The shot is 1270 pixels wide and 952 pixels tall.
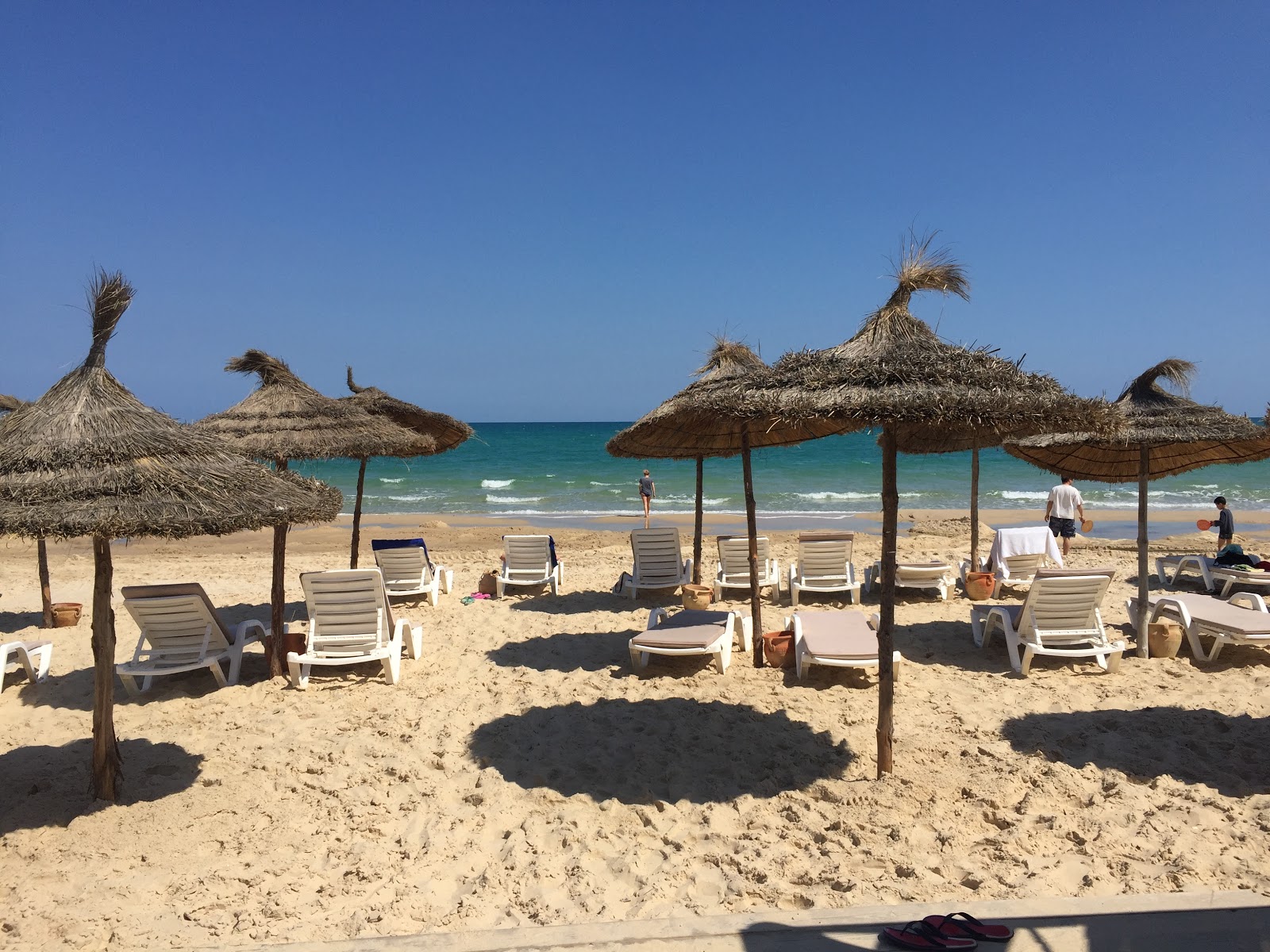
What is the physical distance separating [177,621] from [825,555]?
20.0 ft

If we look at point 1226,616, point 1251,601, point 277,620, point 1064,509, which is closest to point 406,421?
point 277,620

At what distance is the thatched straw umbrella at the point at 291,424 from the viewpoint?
22.7 feet

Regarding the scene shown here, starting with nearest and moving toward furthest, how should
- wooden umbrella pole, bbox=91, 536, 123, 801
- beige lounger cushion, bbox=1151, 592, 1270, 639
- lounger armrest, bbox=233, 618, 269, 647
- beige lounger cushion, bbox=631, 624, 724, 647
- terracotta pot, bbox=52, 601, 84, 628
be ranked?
1. wooden umbrella pole, bbox=91, 536, 123, 801
2. beige lounger cushion, bbox=631, 624, 724, 647
3. beige lounger cushion, bbox=1151, 592, 1270, 639
4. lounger armrest, bbox=233, 618, 269, 647
5. terracotta pot, bbox=52, 601, 84, 628

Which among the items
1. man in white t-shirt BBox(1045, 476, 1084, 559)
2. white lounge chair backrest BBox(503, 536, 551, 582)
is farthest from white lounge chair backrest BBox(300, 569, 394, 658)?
man in white t-shirt BBox(1045, 476, 1084, 559)

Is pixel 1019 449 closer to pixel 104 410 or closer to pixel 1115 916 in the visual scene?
pixel 1115 916

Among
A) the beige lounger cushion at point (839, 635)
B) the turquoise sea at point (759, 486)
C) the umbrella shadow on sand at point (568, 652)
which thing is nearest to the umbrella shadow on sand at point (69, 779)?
the umbrella shadow on sand at point (568, 652)

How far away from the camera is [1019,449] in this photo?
25.2ft

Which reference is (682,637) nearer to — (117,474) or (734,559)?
(734,559)

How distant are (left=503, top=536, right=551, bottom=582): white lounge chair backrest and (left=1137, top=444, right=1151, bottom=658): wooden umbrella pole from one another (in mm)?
5842

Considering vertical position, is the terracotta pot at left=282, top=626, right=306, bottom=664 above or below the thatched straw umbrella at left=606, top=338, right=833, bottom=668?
below

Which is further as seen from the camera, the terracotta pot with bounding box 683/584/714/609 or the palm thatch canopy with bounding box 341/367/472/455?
the palm thatch canopy with bounding box 341/367/472/455

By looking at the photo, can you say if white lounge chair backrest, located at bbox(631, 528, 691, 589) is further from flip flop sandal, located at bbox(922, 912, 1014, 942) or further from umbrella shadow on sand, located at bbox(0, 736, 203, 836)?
flip flop sandal, located at bbox(922, 912, 1014, 942)

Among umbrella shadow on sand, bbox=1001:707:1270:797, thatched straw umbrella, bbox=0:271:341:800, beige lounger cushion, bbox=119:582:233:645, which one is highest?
thatched straw umbrella, bbox=0:271:341:800

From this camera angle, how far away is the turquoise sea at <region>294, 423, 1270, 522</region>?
26484 millimetres
